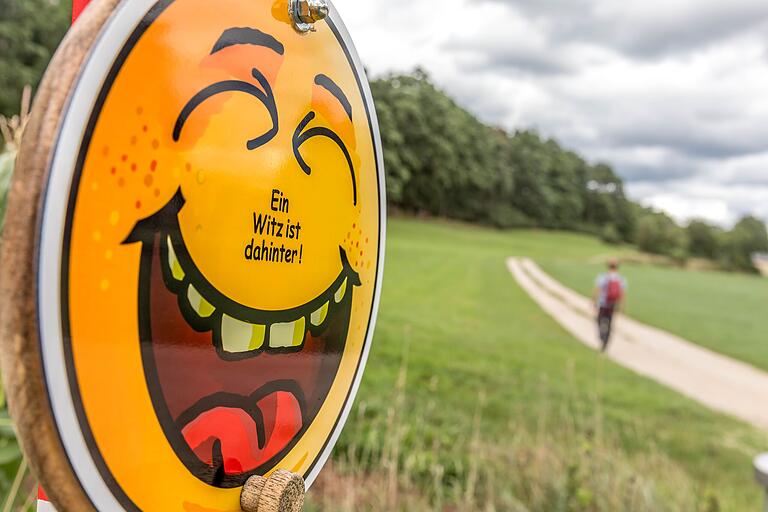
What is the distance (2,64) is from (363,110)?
49.9ft

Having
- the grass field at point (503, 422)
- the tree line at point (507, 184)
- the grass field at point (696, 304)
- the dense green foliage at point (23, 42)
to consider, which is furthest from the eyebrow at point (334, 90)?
the dense green foliage at point (23, 42)

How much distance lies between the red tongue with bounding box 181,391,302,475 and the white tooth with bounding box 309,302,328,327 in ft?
0.26

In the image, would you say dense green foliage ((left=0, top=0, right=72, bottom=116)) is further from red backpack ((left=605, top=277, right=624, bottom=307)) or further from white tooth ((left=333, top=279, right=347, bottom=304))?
white tooth ((left=333, top=279, right=347, bottom=304))

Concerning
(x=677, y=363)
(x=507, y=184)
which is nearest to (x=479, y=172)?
(x=507, y=184)

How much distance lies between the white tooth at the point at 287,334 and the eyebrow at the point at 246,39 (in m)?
0.25

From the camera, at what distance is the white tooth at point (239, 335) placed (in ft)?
1.86

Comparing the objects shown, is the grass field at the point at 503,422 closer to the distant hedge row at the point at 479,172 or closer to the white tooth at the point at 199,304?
the distant hedge row at the point at 479,172

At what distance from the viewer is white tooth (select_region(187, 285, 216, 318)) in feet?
1.72

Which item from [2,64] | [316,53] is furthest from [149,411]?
[2,64]

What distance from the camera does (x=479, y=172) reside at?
26.5ft

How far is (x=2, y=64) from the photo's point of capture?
44.0ft

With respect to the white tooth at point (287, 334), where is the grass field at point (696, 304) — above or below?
below

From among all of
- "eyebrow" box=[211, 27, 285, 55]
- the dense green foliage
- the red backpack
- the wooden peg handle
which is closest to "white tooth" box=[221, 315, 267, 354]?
the wooden peg handle

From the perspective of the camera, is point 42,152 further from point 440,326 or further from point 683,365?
point 683,365
